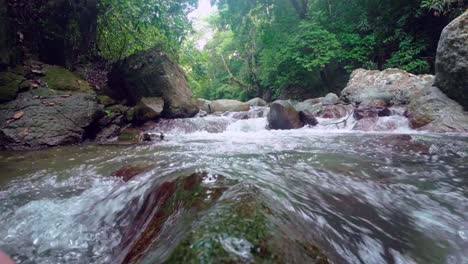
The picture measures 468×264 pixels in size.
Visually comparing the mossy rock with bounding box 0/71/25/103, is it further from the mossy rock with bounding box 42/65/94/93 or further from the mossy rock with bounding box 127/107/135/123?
the mossy rock with bounding box 127/107/135/123

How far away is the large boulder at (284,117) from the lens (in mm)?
6777

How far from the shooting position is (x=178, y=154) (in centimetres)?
374

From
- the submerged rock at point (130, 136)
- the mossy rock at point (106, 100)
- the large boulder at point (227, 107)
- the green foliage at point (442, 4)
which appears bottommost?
the submerged rock at point (130, 136)

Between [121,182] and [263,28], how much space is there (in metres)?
14.3

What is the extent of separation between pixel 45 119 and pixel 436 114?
6.88 metres

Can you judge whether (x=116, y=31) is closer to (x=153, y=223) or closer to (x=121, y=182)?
(x=121, y=182)

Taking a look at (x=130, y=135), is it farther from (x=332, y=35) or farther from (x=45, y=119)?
(x=332, y=35)

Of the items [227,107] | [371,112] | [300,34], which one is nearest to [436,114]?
[371,112]

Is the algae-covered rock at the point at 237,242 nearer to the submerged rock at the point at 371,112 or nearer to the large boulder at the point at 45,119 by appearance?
the large boulder at the point at 45,119

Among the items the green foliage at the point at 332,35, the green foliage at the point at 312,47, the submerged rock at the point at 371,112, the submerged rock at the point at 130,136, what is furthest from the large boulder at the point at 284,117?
the green foliage at the point at 312,47

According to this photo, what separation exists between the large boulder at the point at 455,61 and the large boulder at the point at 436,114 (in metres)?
0.15

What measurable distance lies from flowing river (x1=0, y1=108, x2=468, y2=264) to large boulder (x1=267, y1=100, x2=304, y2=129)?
3.26 m

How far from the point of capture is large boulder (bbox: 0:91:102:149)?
181 inches

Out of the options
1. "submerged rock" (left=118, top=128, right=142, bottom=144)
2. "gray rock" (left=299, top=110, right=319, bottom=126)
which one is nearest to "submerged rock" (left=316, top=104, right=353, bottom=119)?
"gray rock" (left=299, top=110, right=319, bottom=126)
